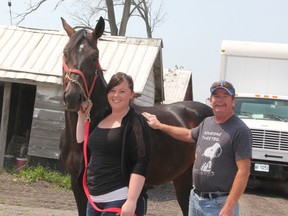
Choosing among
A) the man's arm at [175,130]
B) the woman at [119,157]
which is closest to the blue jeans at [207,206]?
the woman at [119,157]

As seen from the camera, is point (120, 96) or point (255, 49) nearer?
point (120, 96)

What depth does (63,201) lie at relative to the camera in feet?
31.0

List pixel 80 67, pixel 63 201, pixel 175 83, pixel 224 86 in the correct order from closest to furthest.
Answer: pixel 224 86
pixel 80 67
pixel 63 201
pixel 175 83

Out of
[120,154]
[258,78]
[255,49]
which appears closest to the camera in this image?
[120,154]

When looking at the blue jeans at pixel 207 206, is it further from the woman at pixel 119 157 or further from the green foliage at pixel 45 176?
the green foliage at pixel 45 176

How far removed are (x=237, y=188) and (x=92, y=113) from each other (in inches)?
61.4

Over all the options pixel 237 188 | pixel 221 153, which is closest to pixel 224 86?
pixel 221 153

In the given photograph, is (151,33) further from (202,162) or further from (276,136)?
(202,162)

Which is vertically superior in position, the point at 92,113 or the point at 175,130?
the point at 92,113

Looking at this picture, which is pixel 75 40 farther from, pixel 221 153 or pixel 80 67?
pixel 221 153

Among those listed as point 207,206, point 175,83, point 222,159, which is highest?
point 222,159

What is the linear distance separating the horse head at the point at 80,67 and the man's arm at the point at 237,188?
1.39 m

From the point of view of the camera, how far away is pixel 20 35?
14070 mm

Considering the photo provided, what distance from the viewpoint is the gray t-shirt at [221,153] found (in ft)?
11.7
